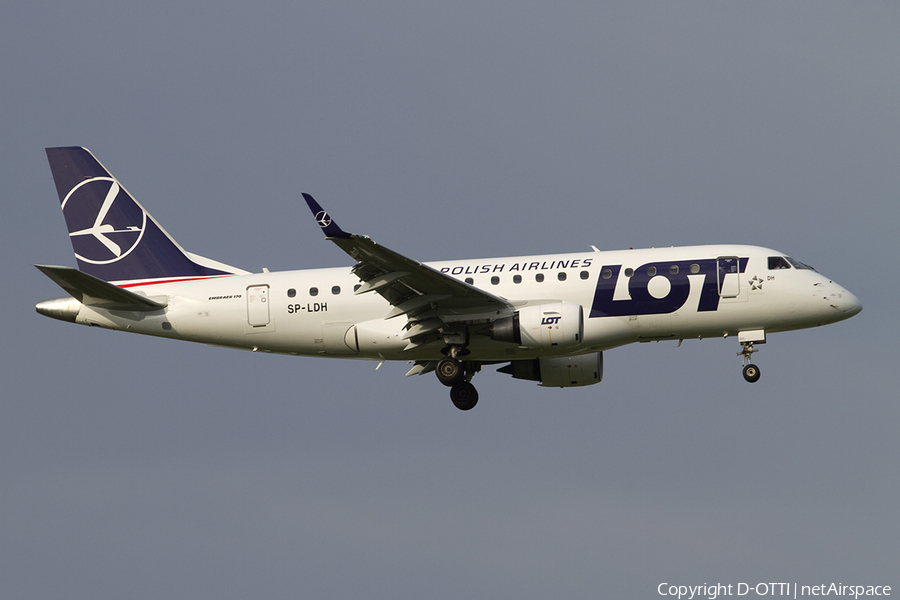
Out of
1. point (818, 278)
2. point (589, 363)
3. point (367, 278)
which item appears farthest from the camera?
point (589, 363)

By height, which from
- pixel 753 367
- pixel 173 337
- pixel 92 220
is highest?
pixel 92 220

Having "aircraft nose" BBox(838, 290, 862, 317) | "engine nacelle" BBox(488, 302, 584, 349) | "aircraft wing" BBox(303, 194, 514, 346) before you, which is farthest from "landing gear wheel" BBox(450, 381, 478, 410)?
"aircraft nose" BBox(838, 290, 862, 317)

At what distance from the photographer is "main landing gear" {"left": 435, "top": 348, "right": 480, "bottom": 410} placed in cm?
3547

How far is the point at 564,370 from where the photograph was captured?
38.2 meters

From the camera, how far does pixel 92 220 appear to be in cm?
3916

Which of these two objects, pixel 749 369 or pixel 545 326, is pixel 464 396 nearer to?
pixel 545 326

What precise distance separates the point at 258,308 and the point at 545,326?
10022 mm

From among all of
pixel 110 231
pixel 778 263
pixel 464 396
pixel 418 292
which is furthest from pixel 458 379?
pixel 110 231

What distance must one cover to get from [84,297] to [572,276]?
54.4ft

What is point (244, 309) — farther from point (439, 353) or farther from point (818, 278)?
point (818, 278)

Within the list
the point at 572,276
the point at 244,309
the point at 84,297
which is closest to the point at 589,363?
the point at 572,276

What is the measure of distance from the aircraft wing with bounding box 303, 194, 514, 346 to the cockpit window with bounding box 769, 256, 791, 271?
882 cm

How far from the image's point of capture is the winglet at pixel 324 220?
29125 mm

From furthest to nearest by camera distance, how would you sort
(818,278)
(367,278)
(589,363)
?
1. (589,363)
2. (818,278)
3. (367,278)
